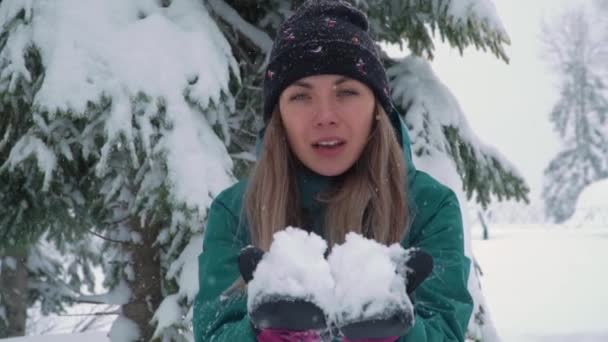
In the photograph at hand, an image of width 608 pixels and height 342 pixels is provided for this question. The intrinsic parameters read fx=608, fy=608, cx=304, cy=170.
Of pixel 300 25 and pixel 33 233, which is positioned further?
pixel 33 233

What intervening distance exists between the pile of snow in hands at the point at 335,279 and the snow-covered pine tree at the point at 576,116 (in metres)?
38.5

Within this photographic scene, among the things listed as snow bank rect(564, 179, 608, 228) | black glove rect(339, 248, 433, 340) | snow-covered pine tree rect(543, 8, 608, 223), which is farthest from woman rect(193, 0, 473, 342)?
snow-covered pine tree rect(543, 8, 608, 223)

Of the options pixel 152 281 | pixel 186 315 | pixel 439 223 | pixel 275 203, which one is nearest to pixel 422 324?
pixel 439 223

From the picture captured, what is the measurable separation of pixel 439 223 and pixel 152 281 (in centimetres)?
353

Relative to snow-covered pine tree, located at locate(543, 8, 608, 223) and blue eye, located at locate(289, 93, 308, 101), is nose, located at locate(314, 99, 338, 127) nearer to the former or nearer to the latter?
blue eye, located at locate(289, 93, 308, 101)

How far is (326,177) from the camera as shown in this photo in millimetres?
1882

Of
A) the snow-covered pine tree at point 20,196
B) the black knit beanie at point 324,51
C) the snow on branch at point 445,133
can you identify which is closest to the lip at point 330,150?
the black knit beanie at point 324,51

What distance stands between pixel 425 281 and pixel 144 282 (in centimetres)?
362

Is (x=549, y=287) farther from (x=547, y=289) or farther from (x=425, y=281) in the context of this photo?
(x=425, y=281)

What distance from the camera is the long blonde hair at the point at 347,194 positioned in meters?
1.77

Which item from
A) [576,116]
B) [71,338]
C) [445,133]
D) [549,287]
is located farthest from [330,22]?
[576,116]

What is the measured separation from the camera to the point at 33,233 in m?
5.54

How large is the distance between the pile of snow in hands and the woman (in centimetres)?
42

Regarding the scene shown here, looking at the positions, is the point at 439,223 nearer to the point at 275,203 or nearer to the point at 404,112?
the point at 275,203
